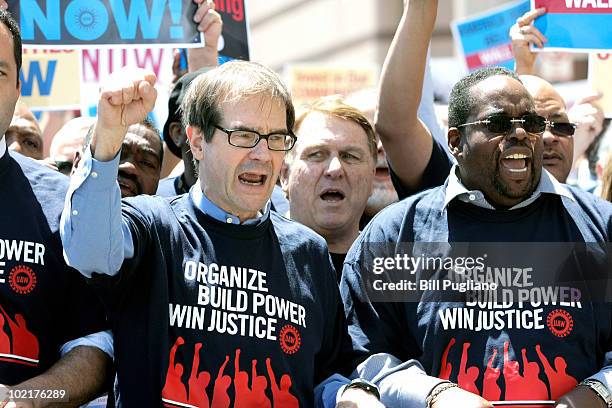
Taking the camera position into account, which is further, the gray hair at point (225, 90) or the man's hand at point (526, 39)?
the man's hand at point (526, 39)

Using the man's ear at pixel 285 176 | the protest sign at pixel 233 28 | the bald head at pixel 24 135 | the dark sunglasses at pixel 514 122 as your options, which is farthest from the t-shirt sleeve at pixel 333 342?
the protest sign at pixel 233 28

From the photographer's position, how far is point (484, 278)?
359 cm

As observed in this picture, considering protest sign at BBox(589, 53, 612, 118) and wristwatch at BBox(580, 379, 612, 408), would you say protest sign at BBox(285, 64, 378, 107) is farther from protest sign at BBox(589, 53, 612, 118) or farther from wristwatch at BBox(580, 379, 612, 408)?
wristwatch at BBox(580, 379, 612, 408)

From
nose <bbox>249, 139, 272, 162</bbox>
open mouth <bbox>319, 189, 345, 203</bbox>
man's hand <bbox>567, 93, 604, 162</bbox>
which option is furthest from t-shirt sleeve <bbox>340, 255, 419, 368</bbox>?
man's hand <bbox>567, 93, 604, 162</bbox>

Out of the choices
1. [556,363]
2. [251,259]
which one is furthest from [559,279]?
[251,259]

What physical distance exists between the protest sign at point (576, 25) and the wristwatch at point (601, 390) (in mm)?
2137

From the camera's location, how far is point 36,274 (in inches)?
129

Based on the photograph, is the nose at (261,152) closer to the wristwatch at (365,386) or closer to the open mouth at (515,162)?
the wristwatch at (365,386)

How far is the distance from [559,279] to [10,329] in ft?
5.81

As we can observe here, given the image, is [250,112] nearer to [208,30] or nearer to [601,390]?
[601,390]

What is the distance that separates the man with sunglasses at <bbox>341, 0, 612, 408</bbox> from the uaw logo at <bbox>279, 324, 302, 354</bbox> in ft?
0.97

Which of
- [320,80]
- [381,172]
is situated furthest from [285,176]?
[320,80]

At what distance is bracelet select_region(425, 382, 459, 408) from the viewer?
3.27 m

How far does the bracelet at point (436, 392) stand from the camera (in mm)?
3273
